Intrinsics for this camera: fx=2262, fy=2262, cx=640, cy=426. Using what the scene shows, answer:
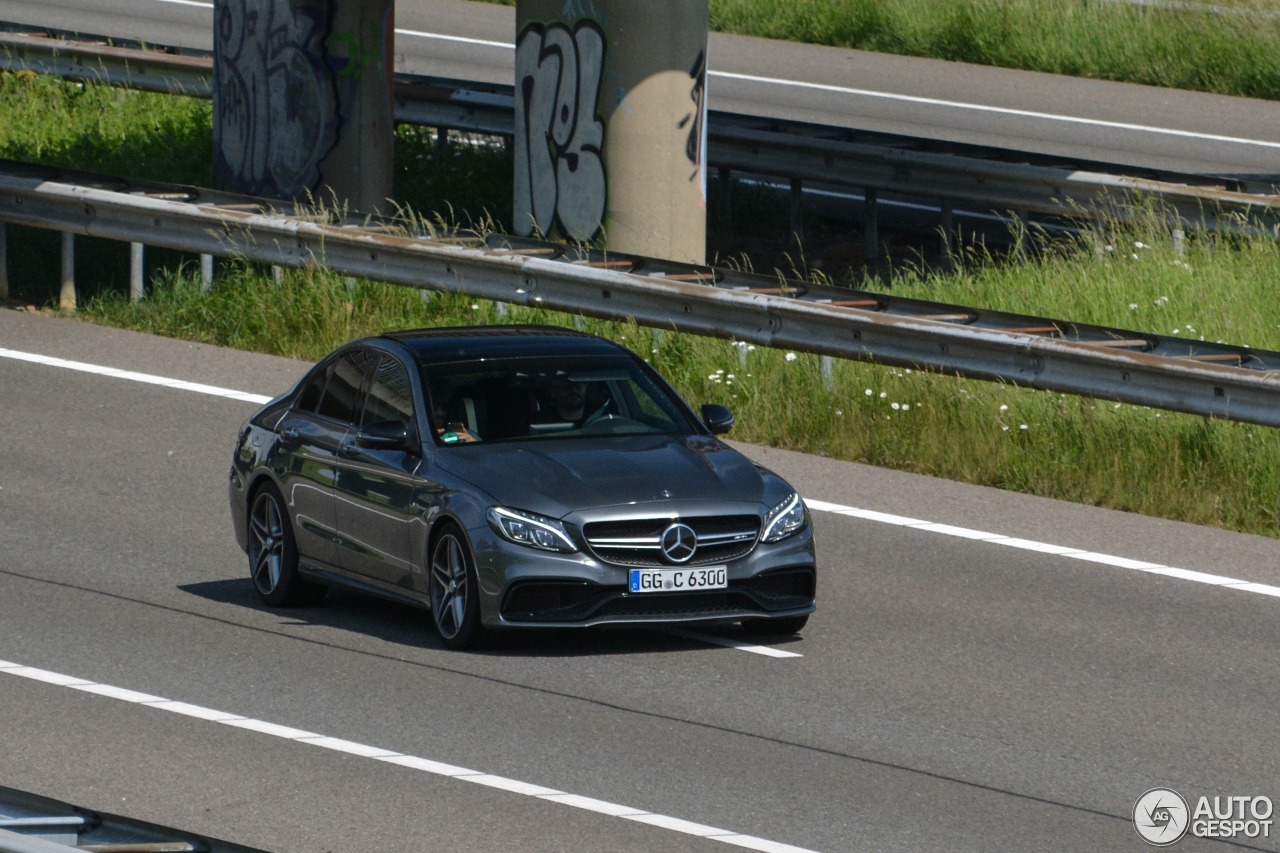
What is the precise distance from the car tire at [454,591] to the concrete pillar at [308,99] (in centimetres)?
1047

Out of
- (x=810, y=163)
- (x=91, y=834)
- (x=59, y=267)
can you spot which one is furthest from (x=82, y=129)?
(x=91, y=834)

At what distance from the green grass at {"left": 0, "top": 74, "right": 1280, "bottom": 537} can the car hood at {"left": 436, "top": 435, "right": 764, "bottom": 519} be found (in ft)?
12.8

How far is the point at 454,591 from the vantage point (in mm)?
10289

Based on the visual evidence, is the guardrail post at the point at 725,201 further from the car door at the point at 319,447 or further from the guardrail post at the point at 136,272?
the car door at the point at 319,447

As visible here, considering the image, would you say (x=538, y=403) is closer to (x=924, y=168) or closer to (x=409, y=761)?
(x=409, y=761)

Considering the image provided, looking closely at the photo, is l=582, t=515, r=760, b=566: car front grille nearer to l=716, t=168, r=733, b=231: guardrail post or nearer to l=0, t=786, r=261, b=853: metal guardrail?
l=0, t=786, r=261, b=853: metal guardrail

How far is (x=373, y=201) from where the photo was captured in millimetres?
20828

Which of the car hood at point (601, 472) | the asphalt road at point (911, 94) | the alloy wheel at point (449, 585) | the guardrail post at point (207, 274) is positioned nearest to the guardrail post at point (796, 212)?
the asphalt road at point (911, 94)

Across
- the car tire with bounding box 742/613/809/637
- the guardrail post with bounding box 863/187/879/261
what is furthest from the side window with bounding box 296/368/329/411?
the guardrail post with bounding box 863/187/879/261

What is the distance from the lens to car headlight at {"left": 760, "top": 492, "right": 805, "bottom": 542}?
33.7 ft

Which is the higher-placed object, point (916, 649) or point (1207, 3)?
point (1207, 3)

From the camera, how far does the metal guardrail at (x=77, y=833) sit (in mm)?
4512

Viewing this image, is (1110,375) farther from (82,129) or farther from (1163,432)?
(82,129)

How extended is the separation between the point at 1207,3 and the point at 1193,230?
12.4 metres
